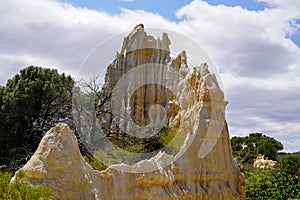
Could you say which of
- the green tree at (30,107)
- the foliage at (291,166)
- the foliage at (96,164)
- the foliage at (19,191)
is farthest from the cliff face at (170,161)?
the foliage at (291,166)

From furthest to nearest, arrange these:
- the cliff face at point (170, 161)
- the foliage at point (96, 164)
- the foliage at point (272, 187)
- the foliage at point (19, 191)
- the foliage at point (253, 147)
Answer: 1. the foliage at point (253, 147)
2. the foliage at point (272, 187)
3. the foliage at point (96, 164)
4. the cliff face at point (170, 161)
5. the foliage at point (19, 191)

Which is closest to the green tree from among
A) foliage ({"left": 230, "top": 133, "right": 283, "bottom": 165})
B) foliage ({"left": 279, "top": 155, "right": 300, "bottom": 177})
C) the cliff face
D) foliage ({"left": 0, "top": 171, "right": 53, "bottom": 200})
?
the cliff face

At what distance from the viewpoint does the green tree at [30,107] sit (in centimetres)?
2178

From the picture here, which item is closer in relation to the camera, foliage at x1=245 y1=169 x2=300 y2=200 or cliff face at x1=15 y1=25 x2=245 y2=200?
cliff face at x1=15 y1=25 x2=245 y2=200

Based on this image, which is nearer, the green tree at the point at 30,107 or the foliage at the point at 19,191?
the foliage at the point at 19,191

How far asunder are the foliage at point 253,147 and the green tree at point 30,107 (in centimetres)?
2376

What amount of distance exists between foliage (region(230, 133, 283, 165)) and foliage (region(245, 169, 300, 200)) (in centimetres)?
1772

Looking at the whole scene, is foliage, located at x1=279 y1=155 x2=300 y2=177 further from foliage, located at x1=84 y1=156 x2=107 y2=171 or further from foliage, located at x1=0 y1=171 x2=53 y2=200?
foliage, located at x1=0 y1=171 x2=53 y2=200

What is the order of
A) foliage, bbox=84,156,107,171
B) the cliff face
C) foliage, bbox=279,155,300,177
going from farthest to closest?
foliage, bbox=279,155,300,177
foliage, bbox=84,156,107,171
the cliff face

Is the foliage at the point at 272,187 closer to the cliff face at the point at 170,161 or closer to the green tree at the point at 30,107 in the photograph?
the cliff face at the point at 170,161

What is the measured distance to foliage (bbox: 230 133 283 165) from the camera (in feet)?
152

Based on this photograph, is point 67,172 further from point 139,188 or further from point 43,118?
point 43,118

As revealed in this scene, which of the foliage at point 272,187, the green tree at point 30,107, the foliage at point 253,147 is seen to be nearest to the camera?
the foliage at point 272,187

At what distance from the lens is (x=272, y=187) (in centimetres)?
2305
